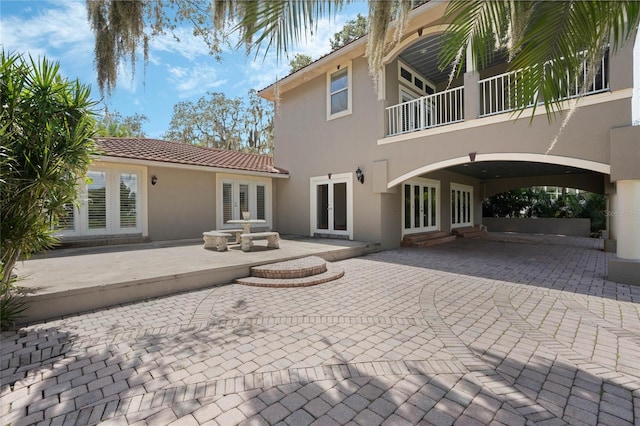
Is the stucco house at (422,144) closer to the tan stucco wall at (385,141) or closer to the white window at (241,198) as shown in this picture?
the tan stucco wall at (385,141)

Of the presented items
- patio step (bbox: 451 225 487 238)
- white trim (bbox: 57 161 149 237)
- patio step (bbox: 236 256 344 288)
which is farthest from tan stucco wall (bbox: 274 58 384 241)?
patio step (bbox: 451 225 487 238)

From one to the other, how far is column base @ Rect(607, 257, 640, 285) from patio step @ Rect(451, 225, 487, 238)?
8.47m

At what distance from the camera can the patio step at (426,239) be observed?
1164cm

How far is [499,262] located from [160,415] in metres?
9.23

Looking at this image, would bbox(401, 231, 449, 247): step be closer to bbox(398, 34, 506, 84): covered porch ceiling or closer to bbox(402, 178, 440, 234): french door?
bbox(402, 178, 440, 234): french door

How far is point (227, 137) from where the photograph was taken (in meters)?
31.0

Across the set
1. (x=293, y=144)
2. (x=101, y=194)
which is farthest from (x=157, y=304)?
(x=293, y=144)

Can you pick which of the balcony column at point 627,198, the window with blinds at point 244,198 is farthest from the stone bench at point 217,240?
the balcony column at point 627,198

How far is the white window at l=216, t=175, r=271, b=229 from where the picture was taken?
1261cm

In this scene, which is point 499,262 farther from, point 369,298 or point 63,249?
point 63,249

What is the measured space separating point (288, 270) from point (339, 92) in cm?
841

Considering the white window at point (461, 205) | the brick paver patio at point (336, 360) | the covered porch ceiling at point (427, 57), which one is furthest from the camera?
the white window at point (461, 205)

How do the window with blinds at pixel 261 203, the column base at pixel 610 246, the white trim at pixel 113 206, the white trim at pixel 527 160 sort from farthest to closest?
1. the window with blinds at pixel 261 203
2. the column base at pixel 610 246
3. the white trim at pixel 113 206
4. the white trim at pixel 527 160

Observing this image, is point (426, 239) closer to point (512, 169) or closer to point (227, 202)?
point (512, 169)
